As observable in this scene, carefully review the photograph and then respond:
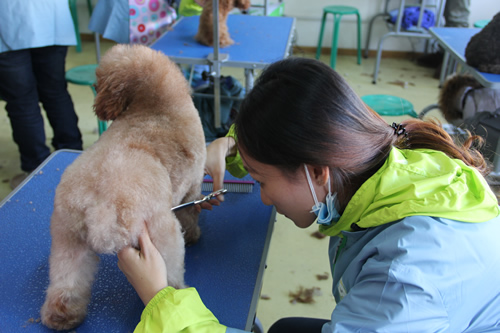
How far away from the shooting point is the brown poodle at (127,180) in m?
0.71

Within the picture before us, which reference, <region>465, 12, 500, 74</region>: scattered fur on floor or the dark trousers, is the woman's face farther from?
the dark trousers

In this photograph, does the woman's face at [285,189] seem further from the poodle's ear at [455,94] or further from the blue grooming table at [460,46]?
the poodle's ear at [455,94]

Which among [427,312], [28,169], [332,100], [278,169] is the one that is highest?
[332,100]

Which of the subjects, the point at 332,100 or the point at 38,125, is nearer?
the point at 332,100

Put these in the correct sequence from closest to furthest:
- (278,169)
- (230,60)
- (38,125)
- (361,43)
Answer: (278,169) → (230,60) → (38,125) → (361,43)

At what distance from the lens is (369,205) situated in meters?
0.70

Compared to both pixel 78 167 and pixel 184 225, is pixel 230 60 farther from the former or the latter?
pixel 78 167

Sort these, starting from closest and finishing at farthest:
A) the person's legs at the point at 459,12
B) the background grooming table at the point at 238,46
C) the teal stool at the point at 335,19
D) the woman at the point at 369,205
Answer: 1. the woman at the point at 369,205
2. the background grooming table at the point at 238,46
3. the person's legs at the point at 459,12
4. the teal stool at the point at 335,19

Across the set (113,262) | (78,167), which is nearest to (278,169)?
(78,167)

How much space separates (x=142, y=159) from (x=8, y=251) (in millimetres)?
454

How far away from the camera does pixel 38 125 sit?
7.10 feet

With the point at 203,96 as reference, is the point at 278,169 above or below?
above

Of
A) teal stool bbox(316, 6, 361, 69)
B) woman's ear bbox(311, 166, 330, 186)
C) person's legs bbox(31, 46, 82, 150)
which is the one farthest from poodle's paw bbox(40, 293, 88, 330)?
teal stool bbox(316, 6, 361, 69)

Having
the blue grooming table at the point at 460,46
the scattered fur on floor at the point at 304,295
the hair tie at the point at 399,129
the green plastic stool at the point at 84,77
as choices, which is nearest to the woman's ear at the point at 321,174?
the hair tie at the point at 399,129
